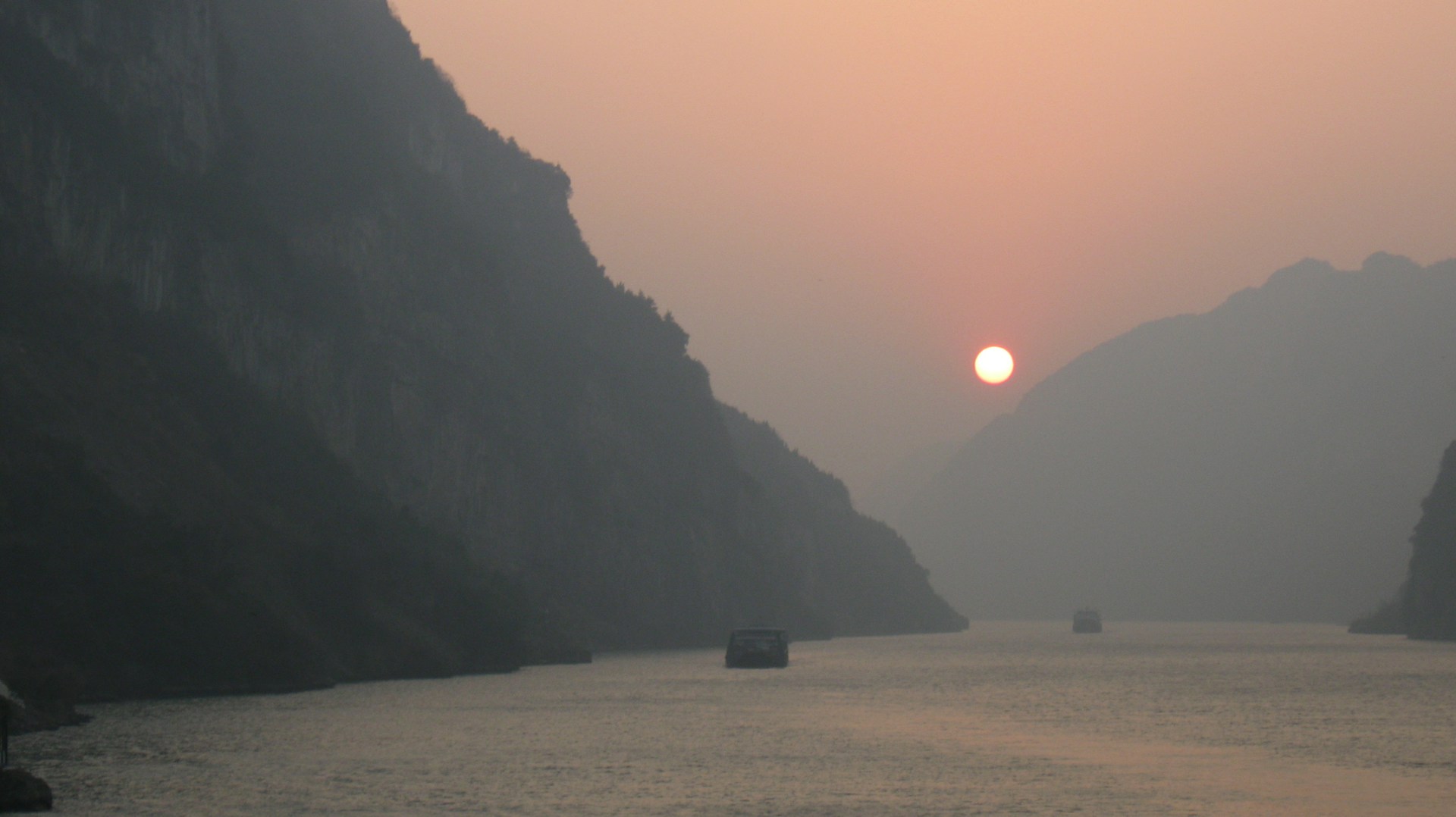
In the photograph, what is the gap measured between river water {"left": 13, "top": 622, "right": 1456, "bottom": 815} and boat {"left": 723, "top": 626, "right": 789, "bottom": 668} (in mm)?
27108

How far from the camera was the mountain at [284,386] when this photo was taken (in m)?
92.9

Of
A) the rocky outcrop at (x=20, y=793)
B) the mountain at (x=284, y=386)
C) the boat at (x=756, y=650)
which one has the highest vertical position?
the mountain at (x=284, y=386)

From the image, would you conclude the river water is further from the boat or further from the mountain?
the boat

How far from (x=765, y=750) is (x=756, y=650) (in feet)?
254

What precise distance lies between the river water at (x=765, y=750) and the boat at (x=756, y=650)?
88.9 ft

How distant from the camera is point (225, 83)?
145 meters

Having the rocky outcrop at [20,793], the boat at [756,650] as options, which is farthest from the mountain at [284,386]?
the rocky outcrop at [20,793]

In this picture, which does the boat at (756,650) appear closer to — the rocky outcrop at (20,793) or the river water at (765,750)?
the river water at (765,750)

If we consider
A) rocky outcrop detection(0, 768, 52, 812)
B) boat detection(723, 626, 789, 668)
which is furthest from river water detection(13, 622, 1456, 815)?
boat detection(723, 626, 789, 668)

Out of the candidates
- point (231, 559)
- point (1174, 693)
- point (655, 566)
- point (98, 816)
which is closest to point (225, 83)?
point (231, 559)

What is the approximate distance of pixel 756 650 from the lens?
146 meters

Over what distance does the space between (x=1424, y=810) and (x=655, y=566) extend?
470 ft

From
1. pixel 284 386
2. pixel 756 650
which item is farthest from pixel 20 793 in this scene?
pixel 756 650

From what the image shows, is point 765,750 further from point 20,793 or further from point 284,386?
point 284,386
